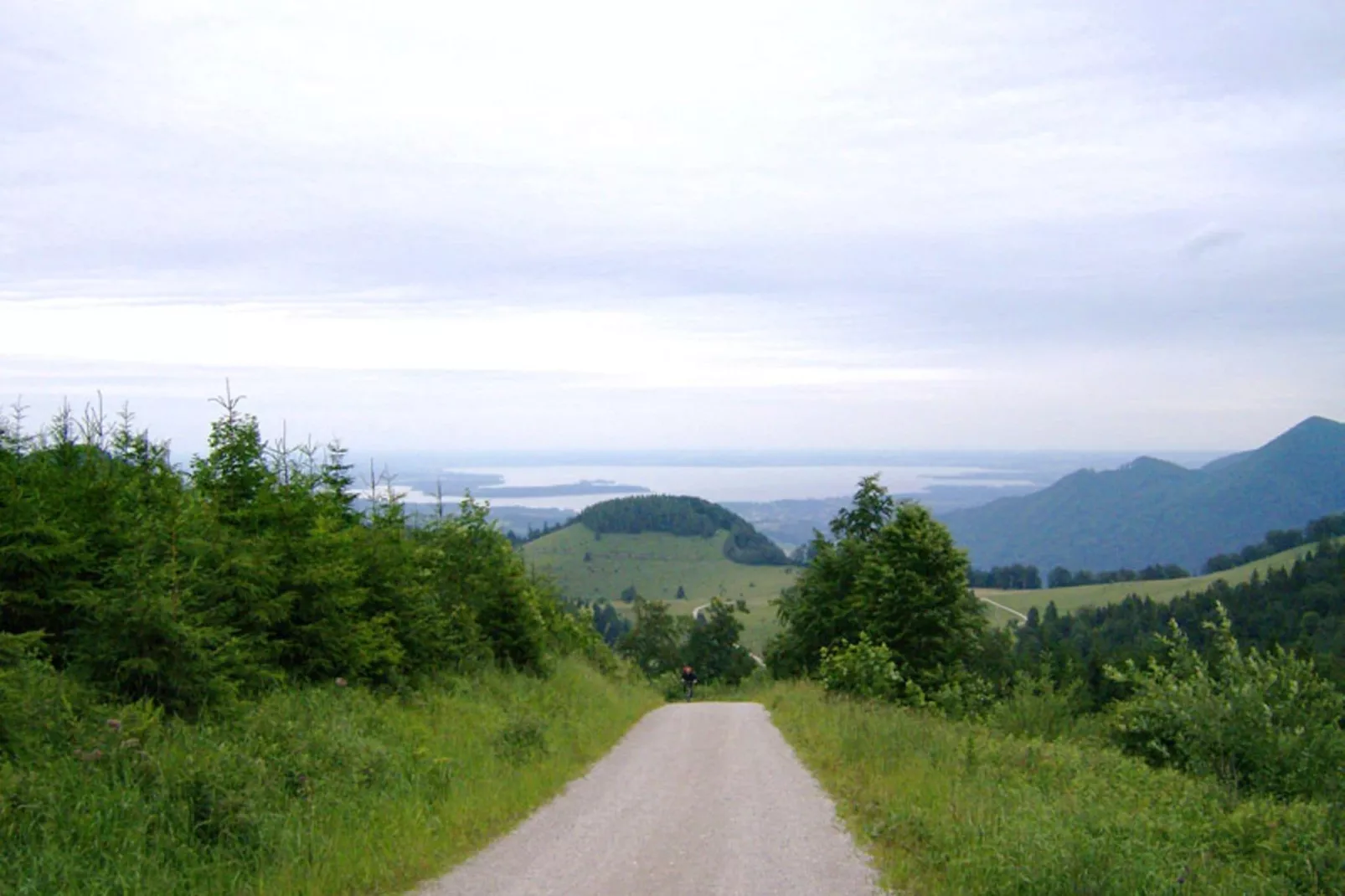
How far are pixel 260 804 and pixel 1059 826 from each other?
6.86m

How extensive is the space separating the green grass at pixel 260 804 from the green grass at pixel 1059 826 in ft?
13.4

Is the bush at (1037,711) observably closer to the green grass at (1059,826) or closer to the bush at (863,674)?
the bush at (863,674)

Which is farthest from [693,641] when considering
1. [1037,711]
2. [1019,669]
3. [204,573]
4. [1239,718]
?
[204,573]

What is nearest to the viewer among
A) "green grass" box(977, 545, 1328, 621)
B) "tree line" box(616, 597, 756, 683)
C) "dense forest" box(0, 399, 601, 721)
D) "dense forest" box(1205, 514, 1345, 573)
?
"dense forest" box(0, 399, 601, 721)

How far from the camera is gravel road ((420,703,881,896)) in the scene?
7.97m

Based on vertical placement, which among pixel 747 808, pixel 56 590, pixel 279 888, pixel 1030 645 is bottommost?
pixel 1030 645

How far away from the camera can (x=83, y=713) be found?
914 centimetres

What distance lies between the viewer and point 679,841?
9570 millimetres

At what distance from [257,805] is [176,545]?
10.4 ft

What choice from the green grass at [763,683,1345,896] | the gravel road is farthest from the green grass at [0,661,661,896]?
the green grass at [763,683,1345,896]

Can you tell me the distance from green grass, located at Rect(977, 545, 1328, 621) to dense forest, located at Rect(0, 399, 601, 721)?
434 feet

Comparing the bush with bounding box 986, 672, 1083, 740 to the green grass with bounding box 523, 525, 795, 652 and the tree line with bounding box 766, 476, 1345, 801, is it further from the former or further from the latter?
the green grass with bounding box 523, 525, 795, 652

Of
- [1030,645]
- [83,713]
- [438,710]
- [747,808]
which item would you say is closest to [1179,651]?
[747,808]

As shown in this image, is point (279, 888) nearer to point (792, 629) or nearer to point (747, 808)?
point (747, 808)
